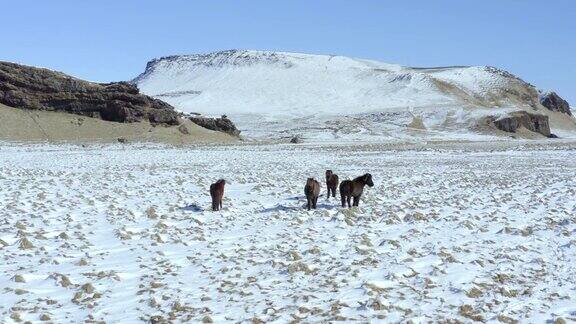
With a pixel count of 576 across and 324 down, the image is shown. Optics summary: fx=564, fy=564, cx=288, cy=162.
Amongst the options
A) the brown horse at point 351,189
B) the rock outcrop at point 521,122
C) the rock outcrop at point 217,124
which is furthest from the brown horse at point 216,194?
the rock outcrop at point 521,122

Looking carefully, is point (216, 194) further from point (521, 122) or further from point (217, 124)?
point (521, 122)

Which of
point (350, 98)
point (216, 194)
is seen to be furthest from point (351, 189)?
point (350, 98)

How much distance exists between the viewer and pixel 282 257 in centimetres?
1105

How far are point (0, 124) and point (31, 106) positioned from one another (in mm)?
8706

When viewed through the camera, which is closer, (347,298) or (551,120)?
(347,298)

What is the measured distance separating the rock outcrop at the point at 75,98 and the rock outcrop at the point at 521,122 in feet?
245

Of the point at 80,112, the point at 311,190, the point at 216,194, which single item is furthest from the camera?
the point at 80,112

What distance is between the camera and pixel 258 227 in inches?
561

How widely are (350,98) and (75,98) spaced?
94.6 meters

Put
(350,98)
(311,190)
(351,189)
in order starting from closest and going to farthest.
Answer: (311,190)
(351,189)
(350,98)

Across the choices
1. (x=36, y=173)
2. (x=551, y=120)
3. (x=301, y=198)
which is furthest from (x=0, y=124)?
(x=551, y=120)

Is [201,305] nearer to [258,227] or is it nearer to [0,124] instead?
[258,227]

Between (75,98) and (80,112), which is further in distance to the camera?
(75,98)

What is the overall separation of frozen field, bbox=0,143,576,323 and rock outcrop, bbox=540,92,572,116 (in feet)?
552
